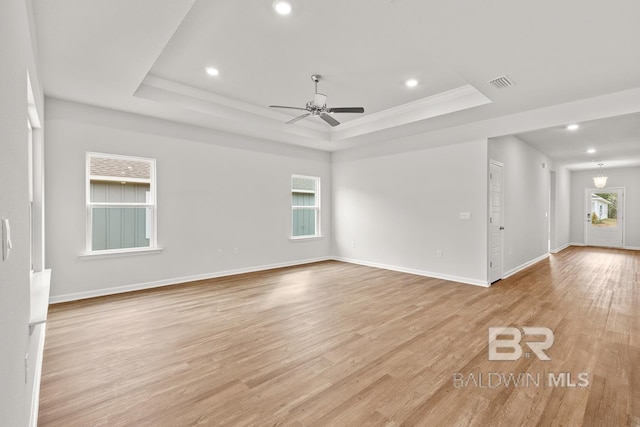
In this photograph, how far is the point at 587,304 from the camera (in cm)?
416

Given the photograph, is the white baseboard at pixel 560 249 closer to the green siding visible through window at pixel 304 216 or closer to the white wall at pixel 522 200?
the white wall at pixel 522 200

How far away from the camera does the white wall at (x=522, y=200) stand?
5.82 m

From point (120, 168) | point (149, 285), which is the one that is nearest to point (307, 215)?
point (149, 285)

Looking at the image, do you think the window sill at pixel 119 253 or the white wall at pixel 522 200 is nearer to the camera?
the window sill at pixel 119 253

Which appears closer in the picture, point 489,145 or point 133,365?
point 133,365

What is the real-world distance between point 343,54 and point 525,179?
542 centimetres

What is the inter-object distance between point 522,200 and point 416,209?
2.41 m

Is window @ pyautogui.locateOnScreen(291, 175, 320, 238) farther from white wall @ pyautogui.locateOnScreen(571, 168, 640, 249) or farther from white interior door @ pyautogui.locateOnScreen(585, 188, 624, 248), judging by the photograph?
white interior door @ pyautogui.locateOnScreen(585, 188, 624, 248)

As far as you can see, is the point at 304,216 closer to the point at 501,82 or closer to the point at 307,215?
the point at 307,215

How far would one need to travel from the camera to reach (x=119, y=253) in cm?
465

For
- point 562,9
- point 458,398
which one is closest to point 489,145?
point 562,9

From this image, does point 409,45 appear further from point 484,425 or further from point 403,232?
point 403,232

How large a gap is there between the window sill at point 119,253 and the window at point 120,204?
37 millimetres

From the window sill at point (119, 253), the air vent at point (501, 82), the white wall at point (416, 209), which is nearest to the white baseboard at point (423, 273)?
the white wall at point (416, 209)
